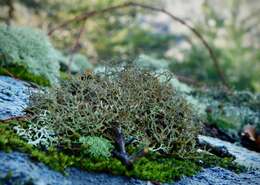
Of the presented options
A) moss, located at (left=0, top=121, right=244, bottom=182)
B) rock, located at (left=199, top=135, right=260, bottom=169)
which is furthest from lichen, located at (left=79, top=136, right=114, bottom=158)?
rock, located at (left=199, top=135, right=260, bottom=169)

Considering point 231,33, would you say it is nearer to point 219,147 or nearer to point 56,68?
point 56,68

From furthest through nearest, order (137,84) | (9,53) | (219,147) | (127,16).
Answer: (127,16) < (9,53) < (219,147) < (137,84)

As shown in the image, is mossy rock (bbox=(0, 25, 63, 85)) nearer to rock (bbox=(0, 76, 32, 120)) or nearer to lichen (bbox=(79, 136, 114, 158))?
rock (bbox=(0, 76, 32, 120))

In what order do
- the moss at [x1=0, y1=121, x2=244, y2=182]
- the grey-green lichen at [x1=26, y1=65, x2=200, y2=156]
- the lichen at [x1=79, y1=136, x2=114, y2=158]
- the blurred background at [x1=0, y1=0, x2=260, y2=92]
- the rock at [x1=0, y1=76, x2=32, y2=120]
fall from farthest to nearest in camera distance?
the blurred background at [x1=0, y1=0, x2=260, y2=92] < the rock at [x1=0, y1=76, x2=32, y2=120] < the grey-green lichen at [x1=26, y1=65, x2=200, y2=156] < the lichen at [x1=79, y1=136, x2=114, y2=158] < the moss at [x1=0, y1=121, x2=244, y2=182]

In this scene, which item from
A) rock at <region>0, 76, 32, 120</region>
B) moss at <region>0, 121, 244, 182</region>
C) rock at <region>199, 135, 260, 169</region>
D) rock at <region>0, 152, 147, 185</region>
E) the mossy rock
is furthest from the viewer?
the mossy rock

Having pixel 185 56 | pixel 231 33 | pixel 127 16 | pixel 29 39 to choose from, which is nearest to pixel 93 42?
pixel 127 16

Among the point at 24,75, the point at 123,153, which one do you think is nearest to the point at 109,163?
the point at 123,153

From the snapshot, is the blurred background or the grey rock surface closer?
the grey rock surface
